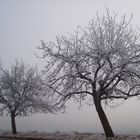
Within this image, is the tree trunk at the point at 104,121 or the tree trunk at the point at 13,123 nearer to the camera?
the tree trunk at the point at 104,121

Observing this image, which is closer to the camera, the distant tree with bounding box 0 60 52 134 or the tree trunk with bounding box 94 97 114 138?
the tree trunk with bounding box 94 97 114 138

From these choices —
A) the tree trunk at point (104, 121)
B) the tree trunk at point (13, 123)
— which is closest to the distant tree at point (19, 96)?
the tree trunk at point (13, 123)

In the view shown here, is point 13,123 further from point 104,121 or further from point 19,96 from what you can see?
point 104,121

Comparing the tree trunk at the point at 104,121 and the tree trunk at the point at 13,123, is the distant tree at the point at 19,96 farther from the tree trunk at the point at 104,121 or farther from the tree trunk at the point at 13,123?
the tree trunk at the point at 104,121

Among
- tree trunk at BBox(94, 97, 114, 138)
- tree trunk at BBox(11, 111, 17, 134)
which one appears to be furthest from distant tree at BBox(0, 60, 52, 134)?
tree trunk at BBox(94, 97, 114, 138)

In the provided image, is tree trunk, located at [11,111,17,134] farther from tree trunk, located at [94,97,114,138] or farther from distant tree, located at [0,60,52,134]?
tree trunk, located at [94,97,114,138]

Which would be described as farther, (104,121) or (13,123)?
(13,123)

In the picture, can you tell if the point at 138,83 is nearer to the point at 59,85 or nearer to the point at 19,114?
the point at 59,85

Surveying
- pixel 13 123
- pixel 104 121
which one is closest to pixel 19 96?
pixel 13 123

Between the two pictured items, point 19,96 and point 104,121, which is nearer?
point 104,121

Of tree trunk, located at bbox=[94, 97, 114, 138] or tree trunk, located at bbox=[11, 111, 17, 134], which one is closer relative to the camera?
tree trunk, located at bbox=[94, 97, 114, 138]

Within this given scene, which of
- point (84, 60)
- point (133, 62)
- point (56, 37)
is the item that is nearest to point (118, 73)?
point (133, 62)

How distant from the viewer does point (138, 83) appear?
2270 centimetres

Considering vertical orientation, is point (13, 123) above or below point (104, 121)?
above
